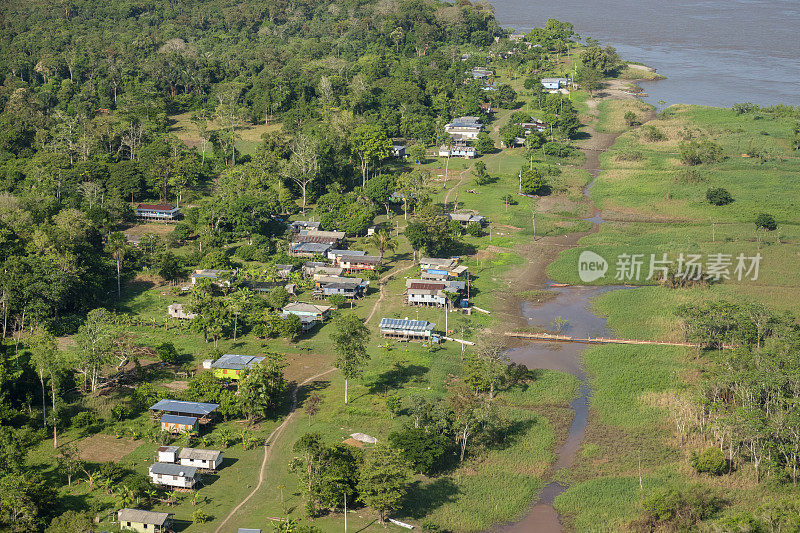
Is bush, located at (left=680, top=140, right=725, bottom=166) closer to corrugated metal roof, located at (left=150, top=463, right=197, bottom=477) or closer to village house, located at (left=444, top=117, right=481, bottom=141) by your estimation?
village house, located at (left=444, top=117, right=481, bottom=141)

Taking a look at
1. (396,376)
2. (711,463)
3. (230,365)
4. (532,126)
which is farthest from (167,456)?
(532,126)

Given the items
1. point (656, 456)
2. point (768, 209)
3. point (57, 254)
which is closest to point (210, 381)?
point (57, 254)

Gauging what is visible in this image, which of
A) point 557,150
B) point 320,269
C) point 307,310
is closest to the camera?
point 307,310

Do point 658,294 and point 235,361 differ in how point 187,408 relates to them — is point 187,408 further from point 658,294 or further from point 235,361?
point 658,294

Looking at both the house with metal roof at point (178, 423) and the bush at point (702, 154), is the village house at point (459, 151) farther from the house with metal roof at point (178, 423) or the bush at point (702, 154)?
the house with metal roof at point (178, 423)

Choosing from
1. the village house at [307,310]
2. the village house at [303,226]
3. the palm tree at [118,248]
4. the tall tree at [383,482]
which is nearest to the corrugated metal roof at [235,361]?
the village house at [307,310]

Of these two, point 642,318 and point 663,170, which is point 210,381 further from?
point 663,170
